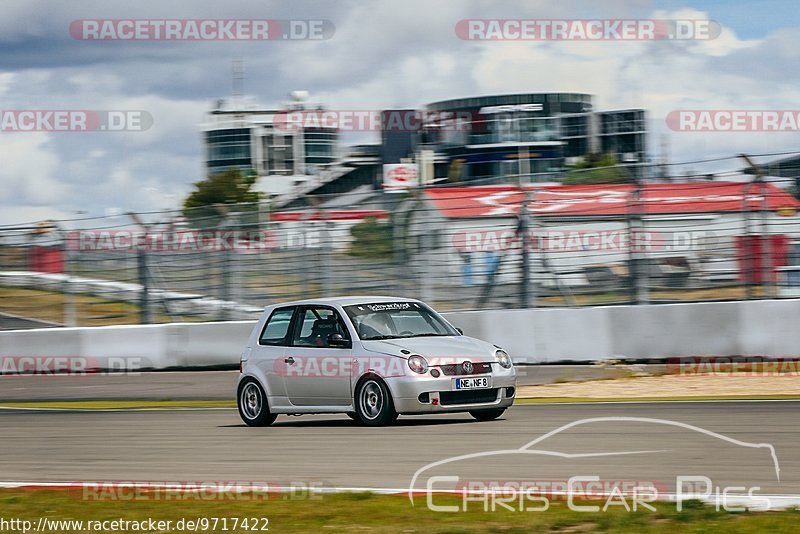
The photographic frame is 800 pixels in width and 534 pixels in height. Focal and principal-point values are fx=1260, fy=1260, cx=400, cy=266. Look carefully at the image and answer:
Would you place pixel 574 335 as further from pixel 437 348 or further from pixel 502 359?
pixel 437 348

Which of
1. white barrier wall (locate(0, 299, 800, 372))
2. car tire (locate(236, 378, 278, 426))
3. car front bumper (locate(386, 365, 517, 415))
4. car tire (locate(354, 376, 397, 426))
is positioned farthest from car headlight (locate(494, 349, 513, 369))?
white barrier wall (locate(0, 299, 800, 372))

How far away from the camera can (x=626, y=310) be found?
18.6m

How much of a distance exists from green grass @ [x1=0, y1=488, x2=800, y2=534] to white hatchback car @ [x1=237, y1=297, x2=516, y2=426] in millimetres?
4135

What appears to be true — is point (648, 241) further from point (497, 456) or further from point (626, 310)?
point (497, 456)

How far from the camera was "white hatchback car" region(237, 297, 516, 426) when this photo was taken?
464 inches

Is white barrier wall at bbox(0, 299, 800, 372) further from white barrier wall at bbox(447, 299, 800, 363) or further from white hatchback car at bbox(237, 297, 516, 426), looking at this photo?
white hatchback car at bbox(237, 297, 516, 426)

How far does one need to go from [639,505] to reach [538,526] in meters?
0.71

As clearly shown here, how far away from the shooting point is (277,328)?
13.2 metres

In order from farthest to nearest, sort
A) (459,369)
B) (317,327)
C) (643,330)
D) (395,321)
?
1. (643,330)
2. (317,327)
3. (395,321)
4. (459,369)

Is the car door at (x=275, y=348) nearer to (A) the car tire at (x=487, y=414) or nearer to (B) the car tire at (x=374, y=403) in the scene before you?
(B) the car tire at (x=374, y=403)

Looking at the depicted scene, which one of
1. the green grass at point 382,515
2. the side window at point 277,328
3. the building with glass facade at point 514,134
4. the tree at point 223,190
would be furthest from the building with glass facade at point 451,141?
the green grass at point 382,515

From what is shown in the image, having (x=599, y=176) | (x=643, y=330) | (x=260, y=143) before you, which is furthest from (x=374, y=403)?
(x=260, y=143)

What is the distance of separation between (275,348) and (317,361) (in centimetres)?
66

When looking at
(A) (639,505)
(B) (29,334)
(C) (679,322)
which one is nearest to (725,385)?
(C) (679,322)
